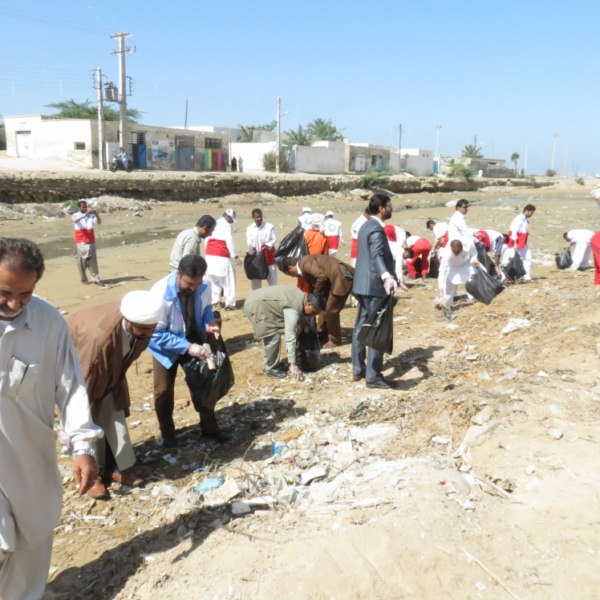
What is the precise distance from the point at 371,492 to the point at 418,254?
7.90 m

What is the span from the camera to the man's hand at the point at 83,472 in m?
2.40

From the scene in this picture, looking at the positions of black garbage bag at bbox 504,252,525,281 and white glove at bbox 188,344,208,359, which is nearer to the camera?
white glove at bbox 188,344,208,359

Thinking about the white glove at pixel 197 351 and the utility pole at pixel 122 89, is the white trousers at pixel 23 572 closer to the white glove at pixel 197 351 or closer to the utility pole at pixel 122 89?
the white glove at pixel 197 351

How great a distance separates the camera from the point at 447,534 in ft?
9.38

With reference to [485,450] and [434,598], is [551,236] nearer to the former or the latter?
[485,450]

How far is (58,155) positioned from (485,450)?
102ft

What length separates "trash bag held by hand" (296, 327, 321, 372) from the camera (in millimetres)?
5883

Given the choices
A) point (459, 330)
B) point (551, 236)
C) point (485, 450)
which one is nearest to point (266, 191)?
point (551, 236)

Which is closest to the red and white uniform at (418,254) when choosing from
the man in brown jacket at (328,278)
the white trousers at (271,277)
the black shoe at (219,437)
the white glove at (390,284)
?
the white trousers at (271,277)

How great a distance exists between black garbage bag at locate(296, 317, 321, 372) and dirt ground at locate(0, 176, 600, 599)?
164 mm

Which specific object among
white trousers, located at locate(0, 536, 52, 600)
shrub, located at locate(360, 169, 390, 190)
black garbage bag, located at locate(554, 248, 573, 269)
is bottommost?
white trousers, located at locate(0, 536, 52, 600)

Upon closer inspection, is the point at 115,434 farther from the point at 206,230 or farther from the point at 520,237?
the point at 520,237

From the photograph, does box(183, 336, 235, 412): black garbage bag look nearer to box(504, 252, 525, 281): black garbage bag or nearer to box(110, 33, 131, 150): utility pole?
box(504, 252, 525, 281): black garbage bag

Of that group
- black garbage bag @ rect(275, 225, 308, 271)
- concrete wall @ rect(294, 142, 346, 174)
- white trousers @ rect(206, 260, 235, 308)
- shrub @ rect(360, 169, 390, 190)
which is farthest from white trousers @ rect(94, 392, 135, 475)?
concrete wall @ rect(294, 142, 346, 174)
